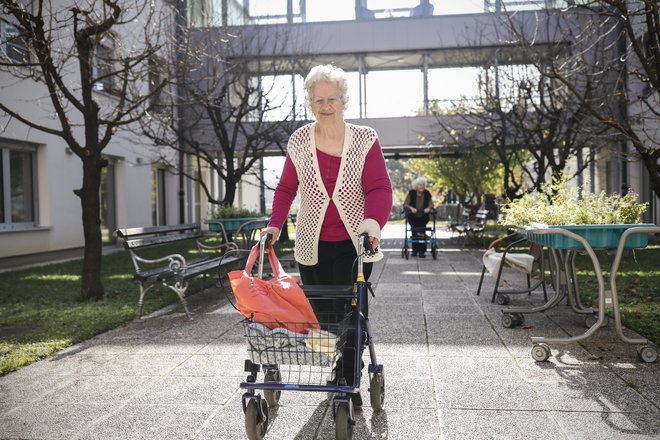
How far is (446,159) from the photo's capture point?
26.8 metres

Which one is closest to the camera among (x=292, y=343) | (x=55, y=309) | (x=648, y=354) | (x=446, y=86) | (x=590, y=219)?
(x=292, y=343)

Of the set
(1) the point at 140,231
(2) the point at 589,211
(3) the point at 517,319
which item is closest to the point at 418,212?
(1) the point at 140,231

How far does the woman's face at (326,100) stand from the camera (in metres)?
3.59

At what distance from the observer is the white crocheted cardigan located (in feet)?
12.0

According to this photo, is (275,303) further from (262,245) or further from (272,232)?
(272,232)

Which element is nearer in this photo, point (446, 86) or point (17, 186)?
point (17, 186)

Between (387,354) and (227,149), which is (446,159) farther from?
(387,354)

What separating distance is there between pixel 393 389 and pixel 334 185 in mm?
1543

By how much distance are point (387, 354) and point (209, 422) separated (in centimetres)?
194

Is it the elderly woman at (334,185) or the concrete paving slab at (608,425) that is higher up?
the elderly woman at (334,185)

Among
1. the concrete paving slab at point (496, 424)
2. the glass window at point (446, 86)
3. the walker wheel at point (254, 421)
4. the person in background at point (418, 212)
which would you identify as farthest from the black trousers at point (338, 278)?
the glass window at point (446, 86)

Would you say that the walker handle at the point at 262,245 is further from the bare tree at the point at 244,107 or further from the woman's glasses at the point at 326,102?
the bare tree at the point at 244,107

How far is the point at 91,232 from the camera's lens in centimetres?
877

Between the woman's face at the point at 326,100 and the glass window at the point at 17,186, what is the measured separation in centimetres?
1232
